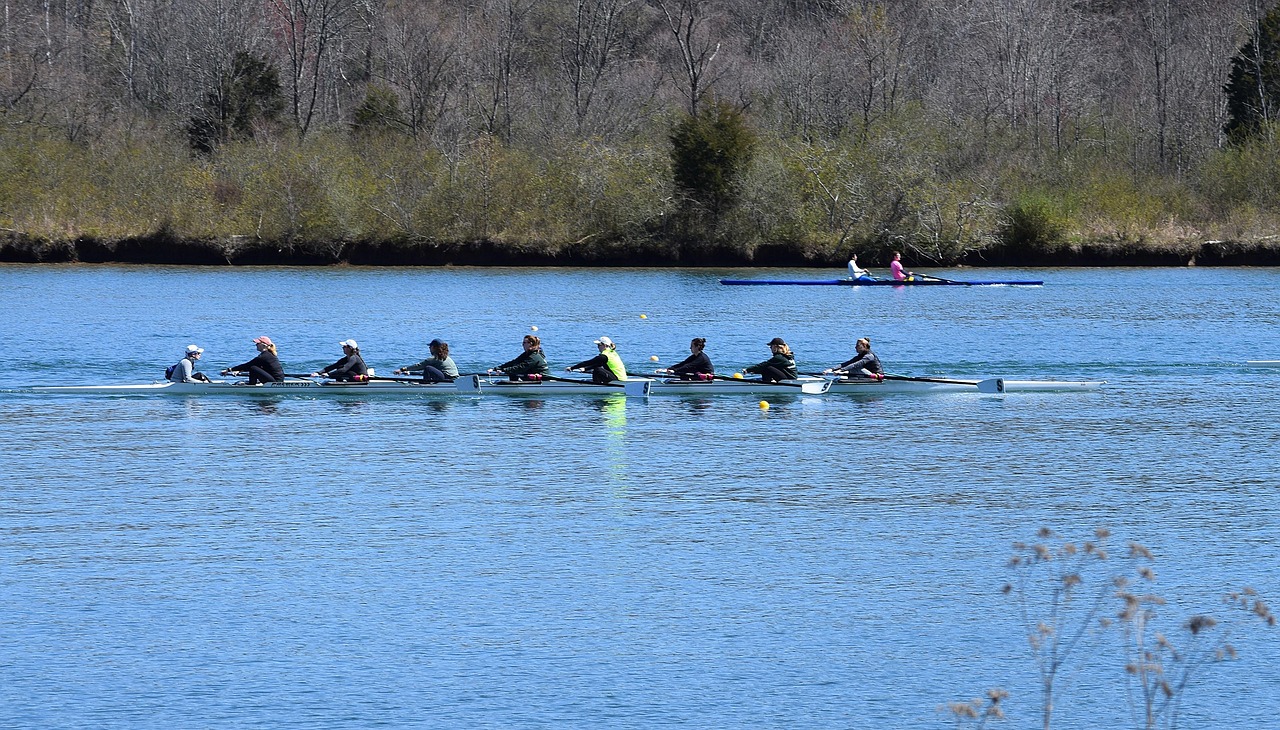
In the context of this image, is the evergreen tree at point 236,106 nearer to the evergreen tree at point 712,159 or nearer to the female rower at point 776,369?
the evergreen tree at point 712,159

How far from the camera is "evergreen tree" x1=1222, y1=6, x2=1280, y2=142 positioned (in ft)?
228

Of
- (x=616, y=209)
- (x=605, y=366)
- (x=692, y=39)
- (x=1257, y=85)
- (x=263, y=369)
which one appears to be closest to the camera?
(x=263, y=369)

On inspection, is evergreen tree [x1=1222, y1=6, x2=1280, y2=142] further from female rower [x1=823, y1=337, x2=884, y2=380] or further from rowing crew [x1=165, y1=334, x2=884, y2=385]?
rowing crew [x1=165, y1=334, x2=884, y2=385]

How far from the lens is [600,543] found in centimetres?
1636

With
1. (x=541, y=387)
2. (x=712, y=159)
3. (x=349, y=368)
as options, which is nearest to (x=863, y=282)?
(x=712, y=159)

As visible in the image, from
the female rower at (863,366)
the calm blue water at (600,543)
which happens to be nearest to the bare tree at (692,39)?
the calm blue water at (600,543)

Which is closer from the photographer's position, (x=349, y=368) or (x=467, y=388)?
(x=349, y=368)

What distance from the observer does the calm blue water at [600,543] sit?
38.6ft

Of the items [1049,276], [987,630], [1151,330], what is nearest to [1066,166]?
[1049,276]

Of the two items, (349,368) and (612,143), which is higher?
(612,143)

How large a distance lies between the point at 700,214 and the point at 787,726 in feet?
177

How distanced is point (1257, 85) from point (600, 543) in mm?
61911

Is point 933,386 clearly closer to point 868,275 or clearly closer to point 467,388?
point 467,388

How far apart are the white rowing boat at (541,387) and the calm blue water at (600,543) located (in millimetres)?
321
